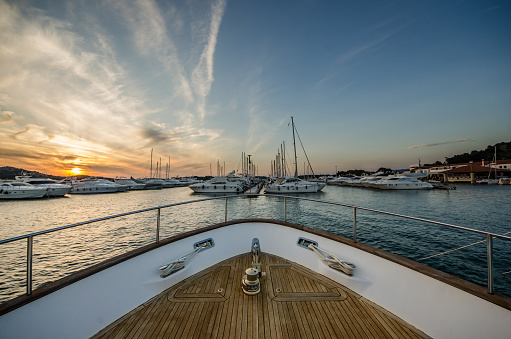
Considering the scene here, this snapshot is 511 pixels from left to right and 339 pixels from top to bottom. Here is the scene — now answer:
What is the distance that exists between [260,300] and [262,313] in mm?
233

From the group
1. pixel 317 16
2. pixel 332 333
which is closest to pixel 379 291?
pixel 332 333

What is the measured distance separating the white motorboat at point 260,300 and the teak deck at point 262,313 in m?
0.01

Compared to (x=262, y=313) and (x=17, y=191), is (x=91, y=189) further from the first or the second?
(x=262, y=313)

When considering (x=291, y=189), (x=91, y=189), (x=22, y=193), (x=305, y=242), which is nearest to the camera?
(x=305, y=242)

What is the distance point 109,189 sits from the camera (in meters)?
38.4

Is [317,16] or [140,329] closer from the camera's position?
[140,329]

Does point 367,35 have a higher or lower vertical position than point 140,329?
higher

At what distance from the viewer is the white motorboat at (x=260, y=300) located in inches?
63.1

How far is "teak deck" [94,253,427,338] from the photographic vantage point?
1887 mm

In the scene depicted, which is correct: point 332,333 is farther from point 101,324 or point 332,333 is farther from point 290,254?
point 101,324

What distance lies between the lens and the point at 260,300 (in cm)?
239

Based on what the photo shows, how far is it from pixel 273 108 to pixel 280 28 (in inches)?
230

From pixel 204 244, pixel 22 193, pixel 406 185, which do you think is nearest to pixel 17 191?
pixel 22 193

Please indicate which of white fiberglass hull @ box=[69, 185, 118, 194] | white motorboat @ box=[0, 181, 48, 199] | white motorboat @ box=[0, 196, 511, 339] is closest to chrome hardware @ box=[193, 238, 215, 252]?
white motorboat @ box=[0, 196, 511, 339]
